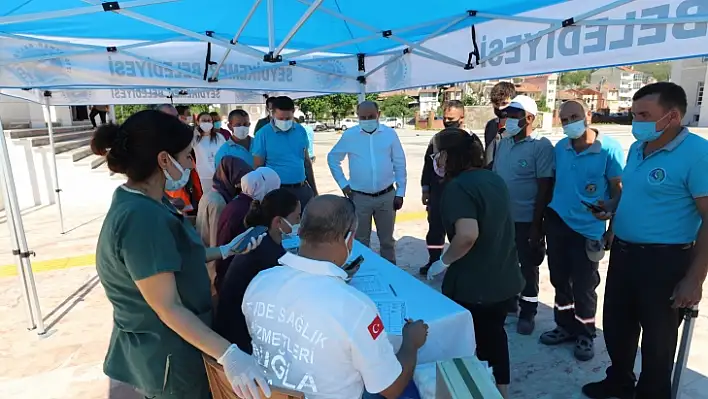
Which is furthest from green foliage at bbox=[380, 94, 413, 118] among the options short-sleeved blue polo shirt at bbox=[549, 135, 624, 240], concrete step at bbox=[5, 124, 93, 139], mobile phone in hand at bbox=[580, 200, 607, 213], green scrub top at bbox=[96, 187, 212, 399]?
green scrub top at bbox=[96, 187, 212, 399]

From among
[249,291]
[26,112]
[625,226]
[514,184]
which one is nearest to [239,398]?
[249,291]

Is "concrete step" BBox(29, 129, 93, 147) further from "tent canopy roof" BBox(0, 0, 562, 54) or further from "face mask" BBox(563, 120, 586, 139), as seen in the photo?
"face mask" BBox(563, 120, 586, 139)

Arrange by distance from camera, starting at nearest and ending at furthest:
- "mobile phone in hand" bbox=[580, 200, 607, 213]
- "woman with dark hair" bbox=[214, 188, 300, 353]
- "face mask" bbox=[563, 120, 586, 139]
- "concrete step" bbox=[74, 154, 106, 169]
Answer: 1. "woman with dark hair" bbox=[214, 188, 300, 353]
2. "mobile phone in hand" bbox=[580, 200, 607, 213]
3. "face mask" bbox=[563, 120, 586, 139]
4. "concrete step" bbox=[74, 154, 106, 169]

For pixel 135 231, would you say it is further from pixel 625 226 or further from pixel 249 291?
pixel 625 226

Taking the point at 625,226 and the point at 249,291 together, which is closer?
the point at 249,291

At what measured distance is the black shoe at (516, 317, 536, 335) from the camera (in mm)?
3402

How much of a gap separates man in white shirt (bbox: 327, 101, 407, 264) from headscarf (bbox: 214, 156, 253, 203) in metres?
1.49

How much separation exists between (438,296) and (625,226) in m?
1.12

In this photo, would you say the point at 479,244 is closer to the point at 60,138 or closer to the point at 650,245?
the point at 650,245

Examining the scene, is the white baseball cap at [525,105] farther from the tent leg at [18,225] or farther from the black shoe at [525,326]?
the tent leg at [18,225]

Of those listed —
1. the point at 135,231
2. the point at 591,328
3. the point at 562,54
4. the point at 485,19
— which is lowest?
the point at 591,328

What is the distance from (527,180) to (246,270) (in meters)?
2.29

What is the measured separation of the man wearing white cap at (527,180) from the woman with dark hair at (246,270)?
185 centimetres

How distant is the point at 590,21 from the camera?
256 centimetres
